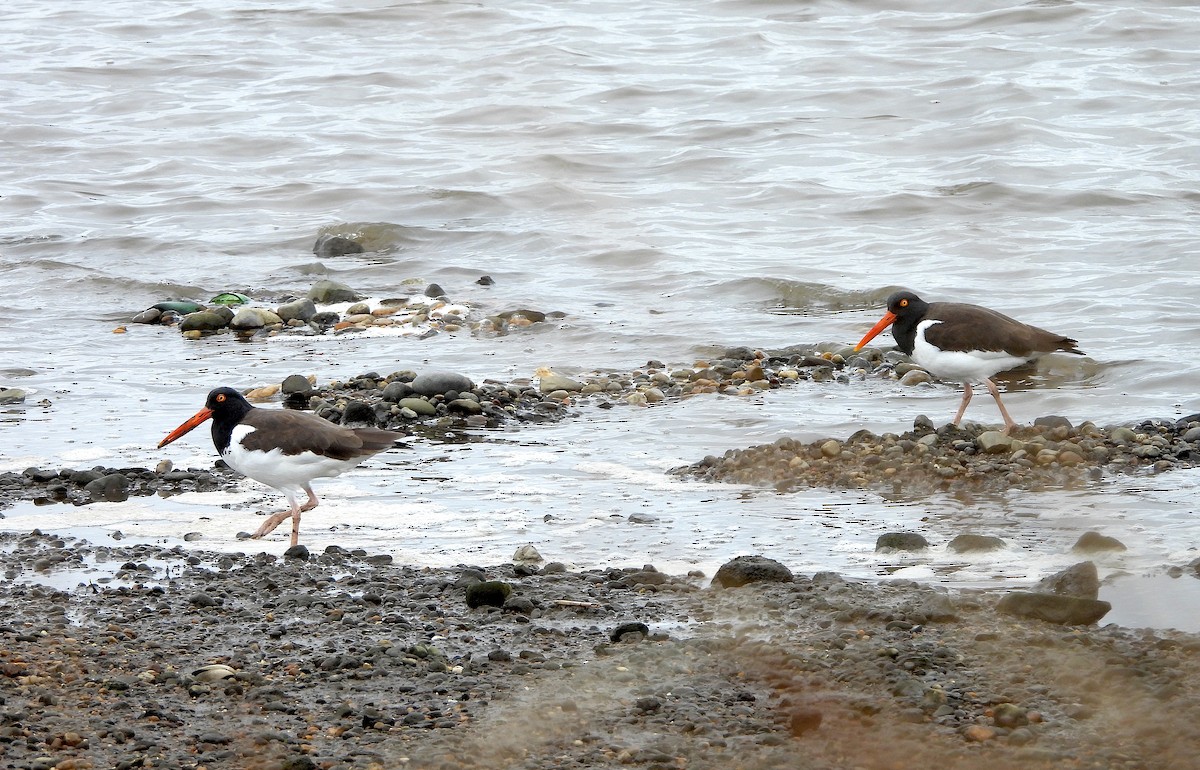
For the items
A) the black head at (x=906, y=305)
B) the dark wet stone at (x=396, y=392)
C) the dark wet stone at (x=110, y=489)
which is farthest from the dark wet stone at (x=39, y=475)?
the black head at (x=906, y=305)

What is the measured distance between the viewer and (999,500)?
7.02 meters

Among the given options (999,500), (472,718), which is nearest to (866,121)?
(999,500)

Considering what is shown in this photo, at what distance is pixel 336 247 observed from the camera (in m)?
14.3

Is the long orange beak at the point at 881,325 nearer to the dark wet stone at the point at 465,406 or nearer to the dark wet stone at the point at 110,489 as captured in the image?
the dark wet stone at the point at 465,406

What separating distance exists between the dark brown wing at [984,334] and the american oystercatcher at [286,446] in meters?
3.53

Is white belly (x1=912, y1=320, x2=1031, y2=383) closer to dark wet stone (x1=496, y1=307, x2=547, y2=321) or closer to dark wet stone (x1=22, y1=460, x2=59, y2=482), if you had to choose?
dark wet stone (x1=496, y1=307, x2=547, y2=321)

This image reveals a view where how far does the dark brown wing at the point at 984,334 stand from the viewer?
8.41 metres

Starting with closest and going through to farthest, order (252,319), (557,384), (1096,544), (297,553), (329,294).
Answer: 1. (1096,544)
2. (297,553)
3. (557,384)
4. (252,319)
5. (329,294)

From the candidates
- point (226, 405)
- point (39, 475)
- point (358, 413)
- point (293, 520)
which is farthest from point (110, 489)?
point (358, 413)

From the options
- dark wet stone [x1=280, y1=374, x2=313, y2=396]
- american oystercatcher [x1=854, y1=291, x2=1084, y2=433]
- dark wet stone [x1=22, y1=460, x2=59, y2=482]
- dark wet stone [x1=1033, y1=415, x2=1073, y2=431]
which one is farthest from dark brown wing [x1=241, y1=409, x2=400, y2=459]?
dark wet stone [x1=1033, y1=415, x2=1073, y2=431]

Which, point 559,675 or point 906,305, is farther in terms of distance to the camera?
point 906,305

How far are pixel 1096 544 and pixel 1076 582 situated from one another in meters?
0.68

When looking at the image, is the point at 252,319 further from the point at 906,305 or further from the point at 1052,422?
the point at 1052,422

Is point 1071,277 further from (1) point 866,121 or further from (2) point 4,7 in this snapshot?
(2) point 4,7
